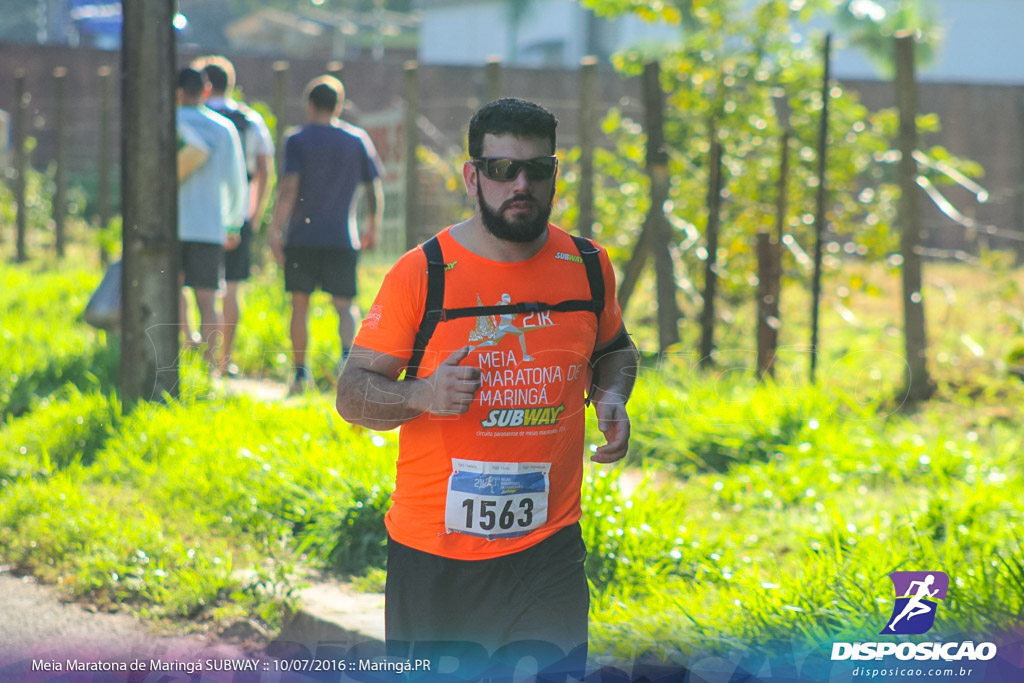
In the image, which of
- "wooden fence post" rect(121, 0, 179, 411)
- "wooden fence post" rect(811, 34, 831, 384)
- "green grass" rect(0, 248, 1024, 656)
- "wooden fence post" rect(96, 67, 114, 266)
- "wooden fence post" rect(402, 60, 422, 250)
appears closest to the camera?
"green grass" rect(0, 248, 1024, 656)

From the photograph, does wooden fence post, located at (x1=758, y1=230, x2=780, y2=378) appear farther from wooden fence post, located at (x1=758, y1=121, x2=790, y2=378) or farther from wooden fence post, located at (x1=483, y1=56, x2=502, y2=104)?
wooden fence post, located at (x1=483, y1=56, x2=502, y2=104)

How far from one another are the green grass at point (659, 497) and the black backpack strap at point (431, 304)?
139cm

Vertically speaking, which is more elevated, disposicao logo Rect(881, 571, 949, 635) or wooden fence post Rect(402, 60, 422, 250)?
wooden fence post Rect(402, 60, 422, 250)

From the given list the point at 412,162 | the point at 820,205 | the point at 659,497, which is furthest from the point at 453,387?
the point at 412,162

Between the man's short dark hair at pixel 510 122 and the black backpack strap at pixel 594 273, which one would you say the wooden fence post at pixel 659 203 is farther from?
the man's short dark hair at pixel 510 122

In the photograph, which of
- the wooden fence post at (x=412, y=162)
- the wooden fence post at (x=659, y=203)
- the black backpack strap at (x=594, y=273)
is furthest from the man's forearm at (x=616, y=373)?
the wooden fence post at (x=412, y=162)

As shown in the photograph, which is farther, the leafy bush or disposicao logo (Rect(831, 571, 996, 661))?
the leafy bush

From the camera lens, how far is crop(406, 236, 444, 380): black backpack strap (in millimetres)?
2908

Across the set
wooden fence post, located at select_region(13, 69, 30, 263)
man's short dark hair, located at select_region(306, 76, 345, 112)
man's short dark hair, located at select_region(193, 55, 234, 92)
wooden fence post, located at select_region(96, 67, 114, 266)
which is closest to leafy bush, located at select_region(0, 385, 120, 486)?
man's short dark hair, located at select_region(306, 76, 345, 112)

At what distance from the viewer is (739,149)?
8.62 meters

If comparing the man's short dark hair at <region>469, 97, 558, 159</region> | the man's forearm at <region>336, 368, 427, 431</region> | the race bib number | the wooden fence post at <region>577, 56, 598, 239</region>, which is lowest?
the race bib number

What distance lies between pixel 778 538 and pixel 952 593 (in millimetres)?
1246

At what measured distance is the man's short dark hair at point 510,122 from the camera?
296 cm

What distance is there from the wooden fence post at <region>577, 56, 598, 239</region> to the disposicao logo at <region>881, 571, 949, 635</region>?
4437 mm
